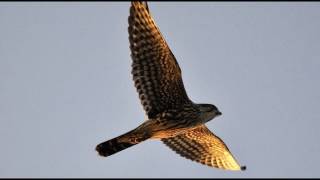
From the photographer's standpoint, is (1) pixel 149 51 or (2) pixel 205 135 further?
(2) pixel 205 135

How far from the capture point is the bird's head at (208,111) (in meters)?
21.7

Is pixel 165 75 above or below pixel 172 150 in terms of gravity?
above

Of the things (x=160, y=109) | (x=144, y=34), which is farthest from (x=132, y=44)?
(x=160, y=109)

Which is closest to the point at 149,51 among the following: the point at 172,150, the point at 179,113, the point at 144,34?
the point at 144,34

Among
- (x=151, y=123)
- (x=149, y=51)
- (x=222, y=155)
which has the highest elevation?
(x=149, y=51)

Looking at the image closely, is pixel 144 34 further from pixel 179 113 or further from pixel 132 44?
pixel 179 113

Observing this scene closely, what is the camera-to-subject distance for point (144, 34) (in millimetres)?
20953

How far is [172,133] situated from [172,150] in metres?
1.29

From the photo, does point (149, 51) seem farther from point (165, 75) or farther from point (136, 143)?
point (136, 143)

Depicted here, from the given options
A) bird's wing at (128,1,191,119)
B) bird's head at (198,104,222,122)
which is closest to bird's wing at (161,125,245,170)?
bird's head at (198,104,222,122)

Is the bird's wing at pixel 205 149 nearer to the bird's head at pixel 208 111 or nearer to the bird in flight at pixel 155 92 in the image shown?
the bird in flight at pixel 155 92

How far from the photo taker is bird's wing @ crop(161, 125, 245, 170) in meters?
23.4

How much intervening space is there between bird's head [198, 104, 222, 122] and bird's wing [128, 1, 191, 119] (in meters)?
0.41

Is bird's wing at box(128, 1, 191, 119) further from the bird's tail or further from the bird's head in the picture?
the bird's tail
